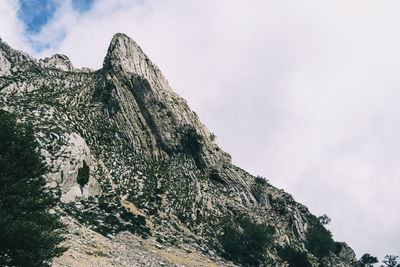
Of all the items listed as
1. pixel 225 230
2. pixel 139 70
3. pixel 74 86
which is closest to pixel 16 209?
pixel 225 230

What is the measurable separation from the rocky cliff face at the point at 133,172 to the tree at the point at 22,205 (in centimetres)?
695

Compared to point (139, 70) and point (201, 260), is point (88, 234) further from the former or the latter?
point (139, 70)

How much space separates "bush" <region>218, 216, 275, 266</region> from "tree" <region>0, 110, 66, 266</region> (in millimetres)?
35793

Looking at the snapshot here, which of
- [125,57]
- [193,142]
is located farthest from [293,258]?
[125,57]

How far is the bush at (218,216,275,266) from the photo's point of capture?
166 feet

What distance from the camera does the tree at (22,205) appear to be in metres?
18.4

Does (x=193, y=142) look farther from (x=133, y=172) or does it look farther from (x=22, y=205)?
(x=22, y=205)

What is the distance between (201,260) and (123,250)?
43.2 feet

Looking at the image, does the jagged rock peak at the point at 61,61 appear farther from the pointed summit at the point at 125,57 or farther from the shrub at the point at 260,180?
the shrub at the point at 260,180

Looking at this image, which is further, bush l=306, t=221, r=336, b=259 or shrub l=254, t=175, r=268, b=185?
shrub l=254, t=175, r=268, b=185

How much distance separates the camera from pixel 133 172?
62812 millimetres

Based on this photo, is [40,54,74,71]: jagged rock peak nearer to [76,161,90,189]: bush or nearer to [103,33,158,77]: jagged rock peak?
[103,33,158,77]: jagged rock peak

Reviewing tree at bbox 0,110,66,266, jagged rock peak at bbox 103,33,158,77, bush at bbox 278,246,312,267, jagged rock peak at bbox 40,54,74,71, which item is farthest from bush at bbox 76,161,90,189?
jagged rock peak at bbox 40,54,74,71

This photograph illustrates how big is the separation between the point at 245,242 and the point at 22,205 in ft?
148
